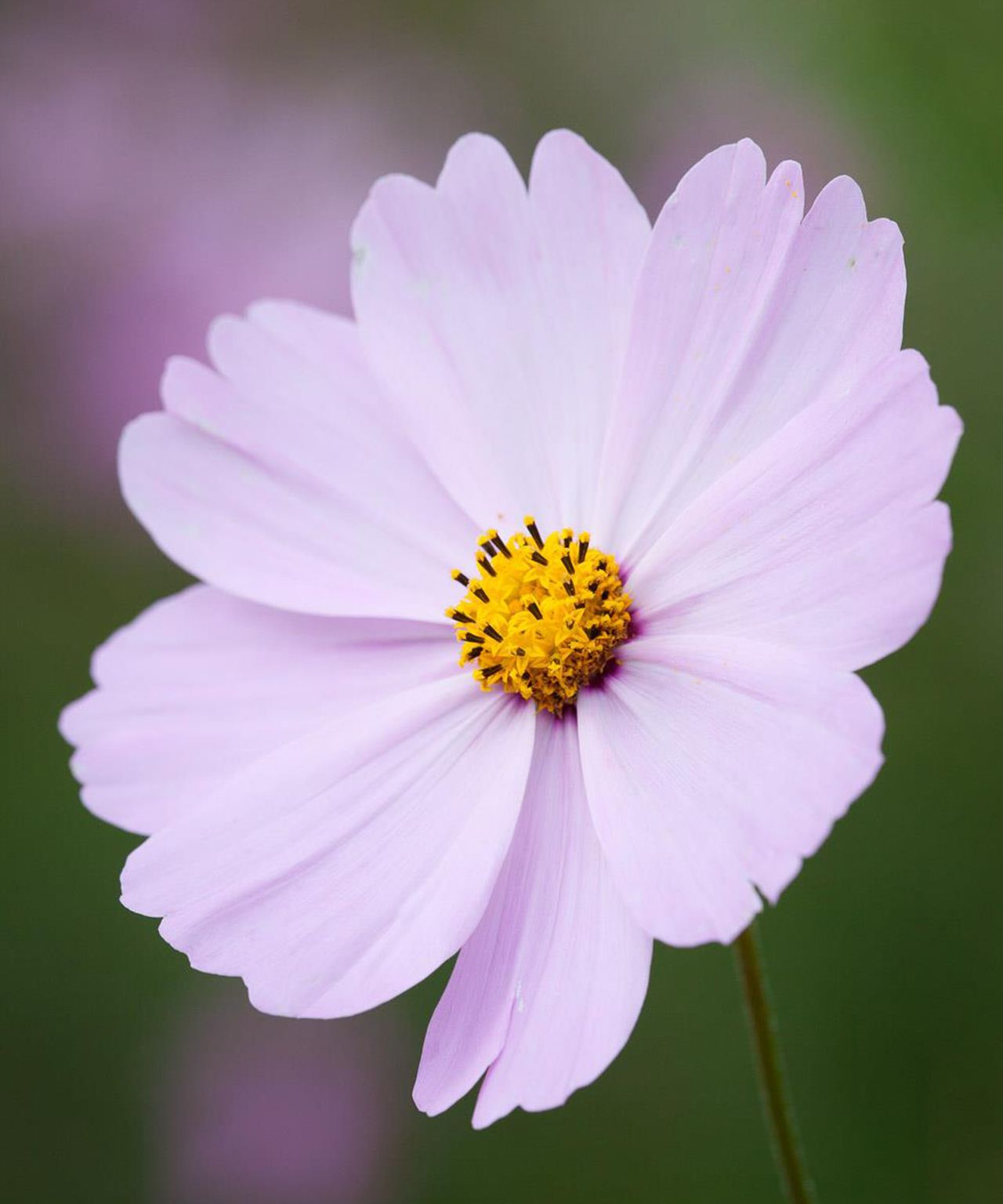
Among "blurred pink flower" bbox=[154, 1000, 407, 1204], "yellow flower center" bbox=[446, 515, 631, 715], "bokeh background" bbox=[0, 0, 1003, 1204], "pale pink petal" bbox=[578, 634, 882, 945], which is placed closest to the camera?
"pale pink petal" bbox=[578, 634, 882, 945]

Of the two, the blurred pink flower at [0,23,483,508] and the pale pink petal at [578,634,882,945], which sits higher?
the blurred pink flower at [0,23,483,508]

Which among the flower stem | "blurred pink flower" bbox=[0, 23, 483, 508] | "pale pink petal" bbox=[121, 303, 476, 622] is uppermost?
"blurred pink flower" bbox=[0, 23, 483, 508]

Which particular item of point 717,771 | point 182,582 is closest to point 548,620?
point 717,771

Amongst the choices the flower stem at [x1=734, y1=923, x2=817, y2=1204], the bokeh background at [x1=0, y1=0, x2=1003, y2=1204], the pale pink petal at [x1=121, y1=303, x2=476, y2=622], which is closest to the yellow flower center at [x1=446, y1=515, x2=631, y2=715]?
the pale pink petal at [x1=121, y1=303, x2=476, y2=622]

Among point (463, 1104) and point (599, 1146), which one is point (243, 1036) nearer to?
point (463, 1104)

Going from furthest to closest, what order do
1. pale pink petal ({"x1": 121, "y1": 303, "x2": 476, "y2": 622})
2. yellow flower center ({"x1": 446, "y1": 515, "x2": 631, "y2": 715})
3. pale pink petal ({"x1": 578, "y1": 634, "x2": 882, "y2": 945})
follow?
pale pink petal ({"x1": 121, "y1": 303, "x2": 476, "y2": 622}) → yellow flower center ({"x1": 446, "y1": 515, "x2": 631, "y2": 715}) → pale pink petal ({"x1": 578, "y1": 634, "x2": 882, "y2": 945})

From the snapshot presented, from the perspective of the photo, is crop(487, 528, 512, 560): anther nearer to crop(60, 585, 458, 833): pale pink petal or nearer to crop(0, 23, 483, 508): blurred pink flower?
crop(60, 585, 458, 833): pale pink petal
